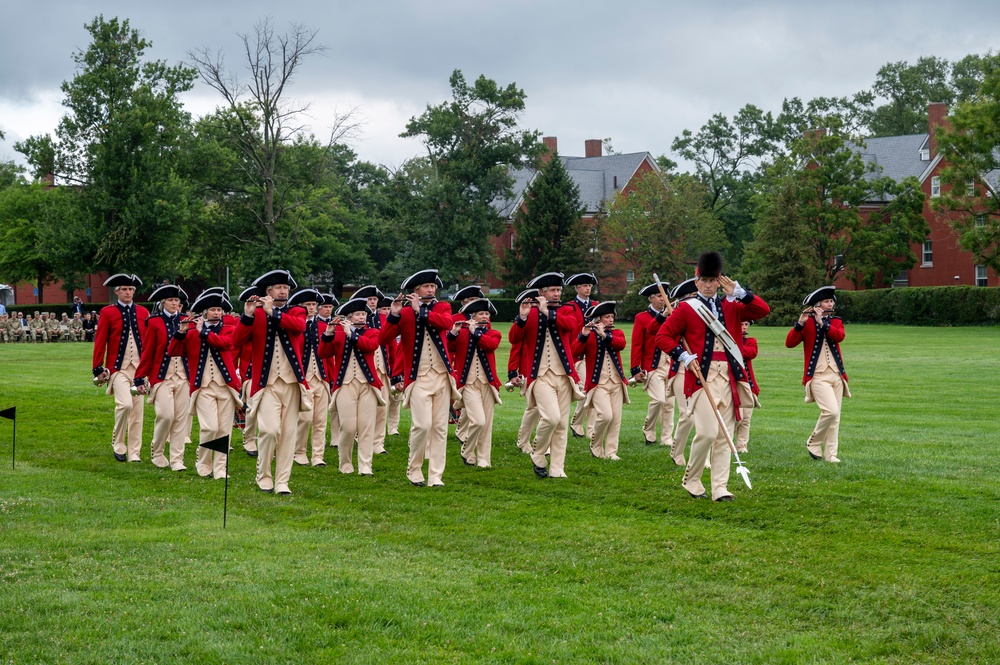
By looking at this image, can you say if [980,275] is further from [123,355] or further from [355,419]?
[123,355]

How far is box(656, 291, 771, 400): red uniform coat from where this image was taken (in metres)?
10.5

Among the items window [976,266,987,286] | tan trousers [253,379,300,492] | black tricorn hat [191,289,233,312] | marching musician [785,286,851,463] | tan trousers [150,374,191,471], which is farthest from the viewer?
window [976,266,987,286]

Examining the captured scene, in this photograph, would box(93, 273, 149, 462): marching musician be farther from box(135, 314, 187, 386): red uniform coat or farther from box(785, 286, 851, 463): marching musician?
box(785, 286, 851, 463): marching musician

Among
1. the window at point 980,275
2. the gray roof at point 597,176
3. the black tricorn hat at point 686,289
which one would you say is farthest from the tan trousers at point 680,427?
the gray roof at point 597,176

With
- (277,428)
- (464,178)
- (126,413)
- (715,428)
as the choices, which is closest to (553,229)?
(464,178)

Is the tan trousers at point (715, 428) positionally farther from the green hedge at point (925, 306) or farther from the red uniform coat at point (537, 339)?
the green hedge at point (925, 306)

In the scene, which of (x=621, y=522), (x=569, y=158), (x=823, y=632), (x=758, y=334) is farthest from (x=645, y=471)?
(x=569, y=158)

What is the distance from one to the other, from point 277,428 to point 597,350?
14.0 ft

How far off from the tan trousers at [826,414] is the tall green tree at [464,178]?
5195cm

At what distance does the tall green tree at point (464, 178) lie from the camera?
214ft

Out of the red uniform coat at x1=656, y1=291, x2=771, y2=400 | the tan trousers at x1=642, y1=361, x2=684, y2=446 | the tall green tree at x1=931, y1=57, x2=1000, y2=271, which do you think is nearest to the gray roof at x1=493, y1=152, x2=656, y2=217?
the tall green tree at x1=931, y1=57, x2=1000, y2=271

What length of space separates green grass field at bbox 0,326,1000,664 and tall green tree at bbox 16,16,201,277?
4201cm

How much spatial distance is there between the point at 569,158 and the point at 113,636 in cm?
8350

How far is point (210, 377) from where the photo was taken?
1280cm
